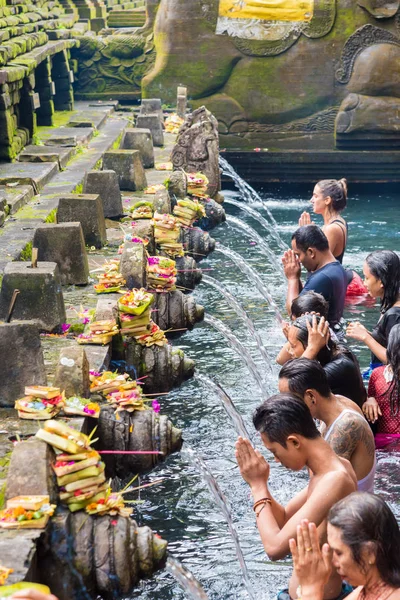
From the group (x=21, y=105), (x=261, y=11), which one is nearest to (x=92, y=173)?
(x=21, y=105)

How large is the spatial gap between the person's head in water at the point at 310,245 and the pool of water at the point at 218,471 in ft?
5.15

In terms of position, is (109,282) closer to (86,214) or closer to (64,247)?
(64,247)

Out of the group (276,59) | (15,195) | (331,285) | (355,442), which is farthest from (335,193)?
(276,59)

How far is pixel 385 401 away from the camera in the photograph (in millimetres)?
6109

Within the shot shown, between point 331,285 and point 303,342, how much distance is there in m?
1.41

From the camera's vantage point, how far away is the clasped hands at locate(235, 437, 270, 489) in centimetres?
437

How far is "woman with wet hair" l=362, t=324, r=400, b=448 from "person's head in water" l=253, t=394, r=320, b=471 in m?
1.82

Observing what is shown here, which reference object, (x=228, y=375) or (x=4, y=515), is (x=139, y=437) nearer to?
(x=4, y=515)

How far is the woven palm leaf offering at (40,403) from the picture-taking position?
19.2ft

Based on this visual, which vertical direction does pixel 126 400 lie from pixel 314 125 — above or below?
above

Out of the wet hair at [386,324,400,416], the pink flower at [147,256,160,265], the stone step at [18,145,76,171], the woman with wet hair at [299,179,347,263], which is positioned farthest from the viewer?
the stone step at [18,145,76,171]

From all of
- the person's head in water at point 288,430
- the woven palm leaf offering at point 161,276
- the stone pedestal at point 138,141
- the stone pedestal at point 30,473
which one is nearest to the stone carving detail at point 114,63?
the stone pedestal at point 138,141

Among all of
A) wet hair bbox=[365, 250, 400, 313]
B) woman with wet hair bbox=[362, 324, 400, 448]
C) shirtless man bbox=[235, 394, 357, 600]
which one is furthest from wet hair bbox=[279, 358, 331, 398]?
wet hair bbox=[365, 250, 400, 313]

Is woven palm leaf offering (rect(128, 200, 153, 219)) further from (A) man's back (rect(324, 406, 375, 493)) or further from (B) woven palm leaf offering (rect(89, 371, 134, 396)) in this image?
(A) man's back (rect(324, 406, 375, 493))
